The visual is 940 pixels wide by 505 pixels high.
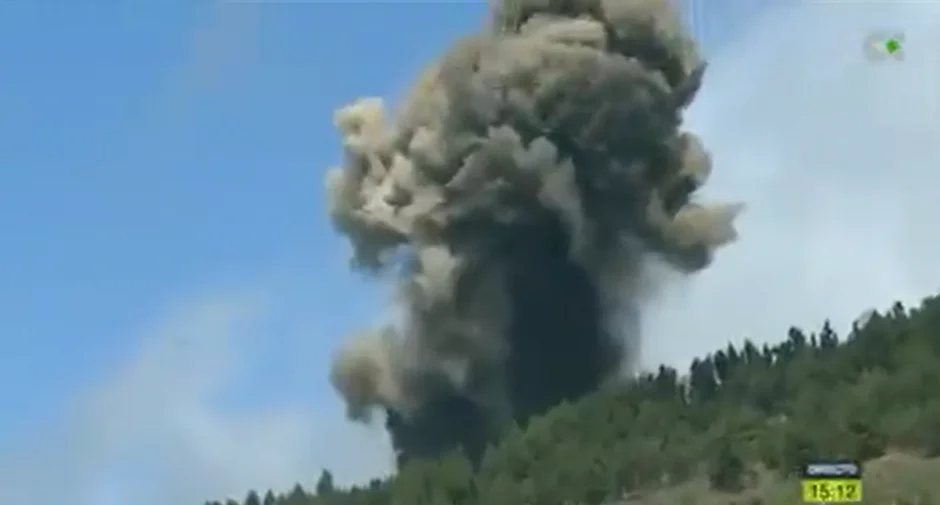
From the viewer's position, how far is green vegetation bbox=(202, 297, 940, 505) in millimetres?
65375

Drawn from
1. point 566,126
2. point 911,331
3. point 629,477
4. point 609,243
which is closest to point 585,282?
point 609,243

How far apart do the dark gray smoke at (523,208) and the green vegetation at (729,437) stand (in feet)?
13.7

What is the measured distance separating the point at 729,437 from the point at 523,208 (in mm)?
17406

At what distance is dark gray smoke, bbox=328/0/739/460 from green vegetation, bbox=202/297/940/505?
4.18 metres

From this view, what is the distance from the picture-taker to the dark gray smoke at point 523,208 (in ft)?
274

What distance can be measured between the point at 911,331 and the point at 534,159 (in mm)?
18404

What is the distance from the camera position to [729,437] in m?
71.2
